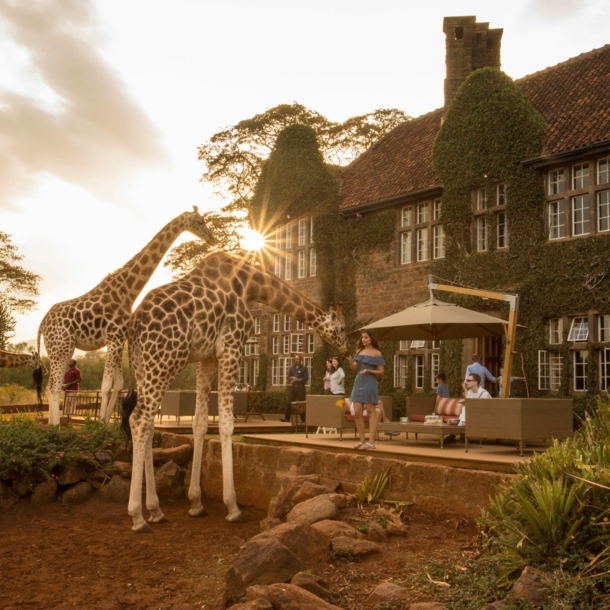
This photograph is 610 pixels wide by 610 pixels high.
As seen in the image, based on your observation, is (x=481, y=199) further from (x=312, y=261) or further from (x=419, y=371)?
(x=312, y=261)

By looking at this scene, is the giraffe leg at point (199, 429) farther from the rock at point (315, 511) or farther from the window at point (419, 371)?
the window at point (419, 371)

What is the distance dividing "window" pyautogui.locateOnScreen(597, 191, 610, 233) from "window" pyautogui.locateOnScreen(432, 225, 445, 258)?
4.70 metres

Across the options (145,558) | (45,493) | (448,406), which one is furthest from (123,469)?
(448,406)

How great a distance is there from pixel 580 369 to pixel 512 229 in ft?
12.3

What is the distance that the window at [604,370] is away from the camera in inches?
685

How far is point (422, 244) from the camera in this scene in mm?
22328

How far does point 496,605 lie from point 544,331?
1421 centimetres

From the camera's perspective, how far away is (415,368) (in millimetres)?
22219

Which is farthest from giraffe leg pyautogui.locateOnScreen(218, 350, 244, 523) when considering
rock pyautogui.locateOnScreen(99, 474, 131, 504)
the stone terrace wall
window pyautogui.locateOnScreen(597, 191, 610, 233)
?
window pyautogui.locateOnScreen(597, 191, 610, 233)

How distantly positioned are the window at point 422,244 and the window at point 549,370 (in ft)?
15.7

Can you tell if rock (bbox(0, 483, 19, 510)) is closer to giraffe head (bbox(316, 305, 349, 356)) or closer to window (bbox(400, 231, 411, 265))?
giraffe head (bbox(316, 305, 349, 356))

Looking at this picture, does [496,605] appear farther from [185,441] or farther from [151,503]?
[185,441]

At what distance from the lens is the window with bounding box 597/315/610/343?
17.5 meters

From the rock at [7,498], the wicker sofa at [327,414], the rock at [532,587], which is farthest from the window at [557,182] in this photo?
the rock at [532,587]
